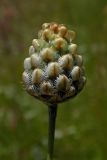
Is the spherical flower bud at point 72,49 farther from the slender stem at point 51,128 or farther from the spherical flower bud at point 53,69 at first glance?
the slender stem at point 51,128

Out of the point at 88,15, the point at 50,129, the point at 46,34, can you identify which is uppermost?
the point at 88,15

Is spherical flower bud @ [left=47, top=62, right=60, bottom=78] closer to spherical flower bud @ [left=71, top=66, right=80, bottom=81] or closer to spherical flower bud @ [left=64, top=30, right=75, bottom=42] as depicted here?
spherical flower bud @ [left=71, top=66, right=80, bottom=81]

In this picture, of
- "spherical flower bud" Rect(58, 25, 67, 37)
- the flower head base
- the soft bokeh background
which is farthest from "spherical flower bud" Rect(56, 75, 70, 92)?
the soft bokeh background

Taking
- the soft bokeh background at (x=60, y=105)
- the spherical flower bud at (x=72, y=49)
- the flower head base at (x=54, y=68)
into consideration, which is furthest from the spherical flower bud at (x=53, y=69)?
the soft bokeh background at (x=60, y=105)

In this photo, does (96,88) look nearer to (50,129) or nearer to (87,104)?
(87,104)

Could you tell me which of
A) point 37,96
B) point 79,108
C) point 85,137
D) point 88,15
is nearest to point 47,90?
point 37,96

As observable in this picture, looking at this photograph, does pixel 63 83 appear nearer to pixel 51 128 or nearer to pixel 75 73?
pixel 75 73

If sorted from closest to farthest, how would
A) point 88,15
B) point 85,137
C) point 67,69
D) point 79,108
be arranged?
point 67,69 < point 85,137 < point 79,108 < point 88,15

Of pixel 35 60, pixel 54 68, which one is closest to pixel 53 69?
pixel 54 68
